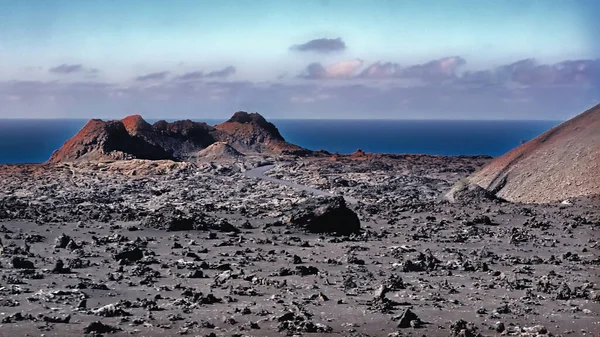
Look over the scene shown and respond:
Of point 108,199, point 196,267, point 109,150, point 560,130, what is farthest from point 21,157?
point 196,267

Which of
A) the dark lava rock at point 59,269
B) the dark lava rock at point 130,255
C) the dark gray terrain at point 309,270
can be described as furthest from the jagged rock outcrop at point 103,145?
the dark lava rock at point 59,269

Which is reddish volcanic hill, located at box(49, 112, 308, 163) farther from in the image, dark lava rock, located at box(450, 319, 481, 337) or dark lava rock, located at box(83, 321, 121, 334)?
dark lava rock, located at box(450, 319, 481, 337)

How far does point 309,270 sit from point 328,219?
8.87m

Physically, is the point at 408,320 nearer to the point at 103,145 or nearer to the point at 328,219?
the point at 328,219

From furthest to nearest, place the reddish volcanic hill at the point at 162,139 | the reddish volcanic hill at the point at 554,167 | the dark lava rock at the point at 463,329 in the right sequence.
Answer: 1. the reddish volcanic hill at the point at 162,139
2. the reddish volcanic hill at the point at 554,167
3. the dark lava rock at the point at 463,329

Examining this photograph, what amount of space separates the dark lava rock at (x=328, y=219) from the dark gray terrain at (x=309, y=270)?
6 cm

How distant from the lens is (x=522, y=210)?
116ft

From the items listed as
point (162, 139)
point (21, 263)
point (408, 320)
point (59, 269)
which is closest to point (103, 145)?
point (162, 139)

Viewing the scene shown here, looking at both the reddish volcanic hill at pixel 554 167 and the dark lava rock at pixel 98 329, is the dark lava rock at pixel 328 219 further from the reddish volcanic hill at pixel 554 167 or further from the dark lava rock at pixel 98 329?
the reddish volcanic hill at pixel 554 167

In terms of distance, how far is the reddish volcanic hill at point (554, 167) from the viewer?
39750 mm

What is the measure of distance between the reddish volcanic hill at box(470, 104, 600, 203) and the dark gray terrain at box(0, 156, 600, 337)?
270 centimetres

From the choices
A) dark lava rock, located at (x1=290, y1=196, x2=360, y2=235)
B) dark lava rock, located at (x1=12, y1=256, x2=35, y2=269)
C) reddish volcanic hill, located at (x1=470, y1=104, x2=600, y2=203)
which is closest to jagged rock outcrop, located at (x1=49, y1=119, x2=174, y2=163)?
reddish volcanic hill, located at (x1=470, y1=104, x2=600, y2=203)

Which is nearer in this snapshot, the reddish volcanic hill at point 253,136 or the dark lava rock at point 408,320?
the dark lava rock at point 408,320

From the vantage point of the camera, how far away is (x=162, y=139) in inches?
3706
